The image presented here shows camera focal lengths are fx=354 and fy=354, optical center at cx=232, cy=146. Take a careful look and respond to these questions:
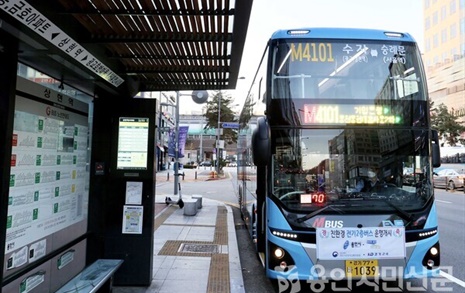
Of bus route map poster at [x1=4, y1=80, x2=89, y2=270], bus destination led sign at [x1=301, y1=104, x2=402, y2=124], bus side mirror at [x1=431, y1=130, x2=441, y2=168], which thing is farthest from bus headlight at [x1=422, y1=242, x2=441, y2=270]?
bus route map poster at [x1=4, y1=80, x2=89, y2=270]

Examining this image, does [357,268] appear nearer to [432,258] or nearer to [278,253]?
[278,253]

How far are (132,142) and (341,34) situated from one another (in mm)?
3477

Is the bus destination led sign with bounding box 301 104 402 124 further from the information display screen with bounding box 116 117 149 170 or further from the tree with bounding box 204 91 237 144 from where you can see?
the tree with bounding box 204 91 237 144

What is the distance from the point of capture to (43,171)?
3.82m

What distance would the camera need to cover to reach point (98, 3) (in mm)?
3355

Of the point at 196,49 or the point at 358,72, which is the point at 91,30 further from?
the point at 358,72

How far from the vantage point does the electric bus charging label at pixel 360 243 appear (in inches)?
182

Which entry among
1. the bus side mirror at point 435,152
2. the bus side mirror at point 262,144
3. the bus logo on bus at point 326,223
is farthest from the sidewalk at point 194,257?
the bus side mirror at point 435,152

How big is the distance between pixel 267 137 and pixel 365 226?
5.76 feet

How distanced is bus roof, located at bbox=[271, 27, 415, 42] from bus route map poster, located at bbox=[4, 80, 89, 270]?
3093 millimetres

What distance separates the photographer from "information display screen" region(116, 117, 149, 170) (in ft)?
16.2

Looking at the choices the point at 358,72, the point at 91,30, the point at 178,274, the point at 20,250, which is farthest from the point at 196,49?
the point at 178,274

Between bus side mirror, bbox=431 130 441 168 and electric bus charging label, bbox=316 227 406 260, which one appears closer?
electric bus charging label, bbox=316 227 406 260

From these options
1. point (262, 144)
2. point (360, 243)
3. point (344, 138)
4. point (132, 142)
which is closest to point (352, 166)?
point (344, 138)
